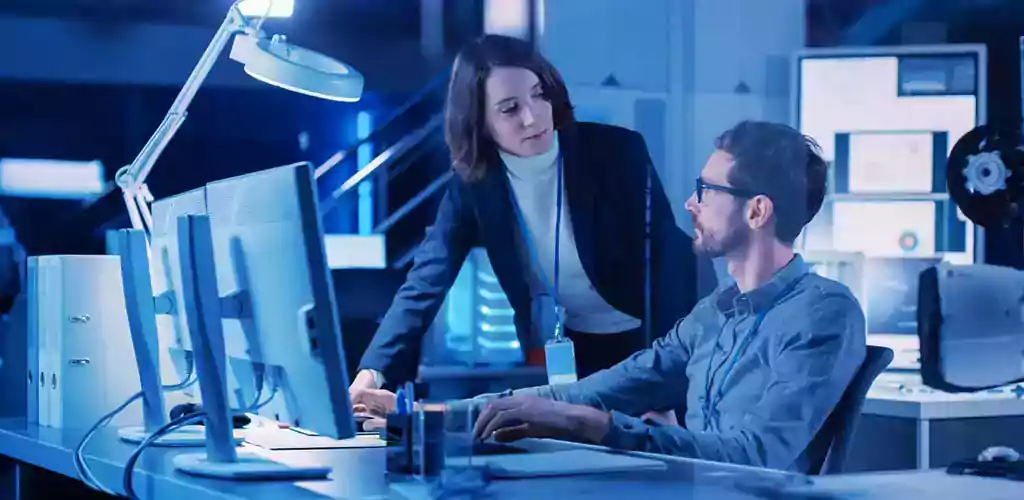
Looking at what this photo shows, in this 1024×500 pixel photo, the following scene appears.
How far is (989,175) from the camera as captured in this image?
3.42m

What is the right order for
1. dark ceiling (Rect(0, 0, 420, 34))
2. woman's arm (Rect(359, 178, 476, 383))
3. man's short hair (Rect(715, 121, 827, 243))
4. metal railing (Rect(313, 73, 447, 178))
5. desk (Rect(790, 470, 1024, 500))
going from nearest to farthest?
desk (Rect(790, 470, 1024, 500)) → man's short hair (Rect(715, 121, 827, 243)) → woman's arm (Rect(359, 178, 476, 383)) → dark ceiling (Rect(0, 0, 420, 34)) → metal railing (Rect(313, 73, 447, 178))

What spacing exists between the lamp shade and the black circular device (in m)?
1.82

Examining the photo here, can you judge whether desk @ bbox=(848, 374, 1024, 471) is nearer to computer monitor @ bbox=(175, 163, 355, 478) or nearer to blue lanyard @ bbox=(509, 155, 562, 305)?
blue lanyard @ bbox=(509, 155, 562, 305)

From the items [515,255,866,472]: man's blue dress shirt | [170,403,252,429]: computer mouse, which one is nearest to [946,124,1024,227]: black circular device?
[515,255,866,472]: man's blue dress shirt

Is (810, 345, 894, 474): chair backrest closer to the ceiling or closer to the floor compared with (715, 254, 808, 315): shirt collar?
closer to the floor

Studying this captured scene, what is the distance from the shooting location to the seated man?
1988 mm

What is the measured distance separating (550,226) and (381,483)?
174 cm

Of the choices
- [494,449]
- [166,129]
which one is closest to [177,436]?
[494,449]

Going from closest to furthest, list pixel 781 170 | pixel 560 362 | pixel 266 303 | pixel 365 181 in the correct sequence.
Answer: pixel 266 303 < pixel 781 170 < pixel 560 362 < pixel 365 181

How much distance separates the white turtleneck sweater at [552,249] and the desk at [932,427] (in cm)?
64

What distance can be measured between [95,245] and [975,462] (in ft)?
8.68

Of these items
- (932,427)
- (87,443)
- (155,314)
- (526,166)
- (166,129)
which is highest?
(166,129)

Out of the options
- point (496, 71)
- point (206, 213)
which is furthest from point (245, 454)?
point (496, 71)

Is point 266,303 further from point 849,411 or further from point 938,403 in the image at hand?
point 938,403
